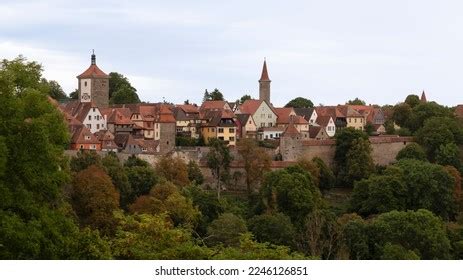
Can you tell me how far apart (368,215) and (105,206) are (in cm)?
1521

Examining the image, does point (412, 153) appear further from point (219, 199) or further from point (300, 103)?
point (300, 103)

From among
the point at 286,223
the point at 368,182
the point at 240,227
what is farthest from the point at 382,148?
the point at 240,227

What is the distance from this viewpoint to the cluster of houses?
49.6 m

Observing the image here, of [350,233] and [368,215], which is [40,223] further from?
[368,215]

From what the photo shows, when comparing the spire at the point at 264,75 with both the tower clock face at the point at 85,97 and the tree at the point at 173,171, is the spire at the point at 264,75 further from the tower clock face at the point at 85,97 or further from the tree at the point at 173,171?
the tree at the point at 173,171

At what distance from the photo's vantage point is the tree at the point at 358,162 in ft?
162

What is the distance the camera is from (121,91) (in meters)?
68.7

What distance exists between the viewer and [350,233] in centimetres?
3506

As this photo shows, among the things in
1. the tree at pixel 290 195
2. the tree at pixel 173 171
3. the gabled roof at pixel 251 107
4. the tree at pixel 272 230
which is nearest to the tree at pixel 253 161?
the tree at pixel 290 195

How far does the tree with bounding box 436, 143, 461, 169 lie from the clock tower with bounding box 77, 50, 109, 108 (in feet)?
66.2

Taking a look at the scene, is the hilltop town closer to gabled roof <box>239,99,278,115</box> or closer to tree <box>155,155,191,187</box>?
gabled roof <box>239,99,278,115</box>

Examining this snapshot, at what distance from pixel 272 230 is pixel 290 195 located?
588 centimetres

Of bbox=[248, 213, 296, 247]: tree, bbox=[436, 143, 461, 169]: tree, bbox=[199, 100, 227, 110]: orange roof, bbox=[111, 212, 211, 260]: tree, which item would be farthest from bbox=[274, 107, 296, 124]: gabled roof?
bbox=[111, 212, 211, 260]: tree

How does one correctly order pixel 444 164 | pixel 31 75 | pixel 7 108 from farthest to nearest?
pixel 444 164
pixel 31 75
pixel 7 108
